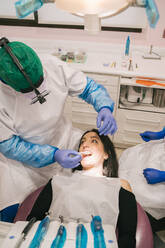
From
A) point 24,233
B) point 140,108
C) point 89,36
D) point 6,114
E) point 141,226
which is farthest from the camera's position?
point 89,36

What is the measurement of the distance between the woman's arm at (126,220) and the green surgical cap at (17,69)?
85 cm

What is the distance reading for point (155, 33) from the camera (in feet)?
8.21

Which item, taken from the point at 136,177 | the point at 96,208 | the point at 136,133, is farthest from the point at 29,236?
the point at 136,133

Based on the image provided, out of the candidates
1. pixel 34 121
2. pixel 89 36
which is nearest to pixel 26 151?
pixel 34 121

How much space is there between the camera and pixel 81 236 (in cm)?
81

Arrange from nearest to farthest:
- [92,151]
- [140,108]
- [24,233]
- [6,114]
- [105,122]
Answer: [24,233]
[6,114]
[105,122]
[92,151]
[140,108]

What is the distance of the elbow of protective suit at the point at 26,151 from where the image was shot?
132cm

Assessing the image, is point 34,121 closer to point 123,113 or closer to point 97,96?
point 97,96

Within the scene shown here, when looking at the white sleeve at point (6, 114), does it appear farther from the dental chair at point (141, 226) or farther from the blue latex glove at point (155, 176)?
the blue latex glove at point (155, 176)

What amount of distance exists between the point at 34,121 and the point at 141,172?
899 mm

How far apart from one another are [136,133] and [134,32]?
3.97 ft

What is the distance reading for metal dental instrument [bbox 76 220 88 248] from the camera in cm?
77

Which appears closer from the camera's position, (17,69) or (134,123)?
(17,69)

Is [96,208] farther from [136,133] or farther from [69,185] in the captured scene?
[136,133]
